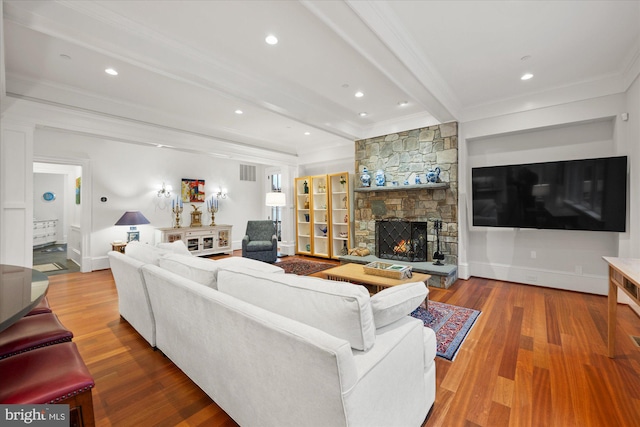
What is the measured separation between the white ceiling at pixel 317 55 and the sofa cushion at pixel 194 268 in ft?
6.31

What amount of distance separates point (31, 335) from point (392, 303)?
1.71 meters

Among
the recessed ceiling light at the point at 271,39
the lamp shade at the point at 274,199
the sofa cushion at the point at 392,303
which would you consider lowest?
the sofa cushion at the point at 392,303

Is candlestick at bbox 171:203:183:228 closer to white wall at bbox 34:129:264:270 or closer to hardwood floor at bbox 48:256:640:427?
white wall at bbox 34:129:264:270

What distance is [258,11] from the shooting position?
2.21 m

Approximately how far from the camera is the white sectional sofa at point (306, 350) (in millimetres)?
976

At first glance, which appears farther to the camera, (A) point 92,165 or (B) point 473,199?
(A) point 92,165

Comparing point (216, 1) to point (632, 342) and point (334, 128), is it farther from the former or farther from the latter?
point (632, 342)

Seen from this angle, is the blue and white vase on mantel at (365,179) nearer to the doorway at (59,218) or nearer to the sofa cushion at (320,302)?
the sofa cushion at (320,302)

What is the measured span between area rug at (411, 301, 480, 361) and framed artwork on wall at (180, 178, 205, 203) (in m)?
6.01

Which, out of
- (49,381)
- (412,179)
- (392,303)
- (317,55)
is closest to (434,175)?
(412,179)

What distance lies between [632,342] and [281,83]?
450cm

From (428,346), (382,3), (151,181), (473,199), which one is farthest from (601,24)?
(151,181)

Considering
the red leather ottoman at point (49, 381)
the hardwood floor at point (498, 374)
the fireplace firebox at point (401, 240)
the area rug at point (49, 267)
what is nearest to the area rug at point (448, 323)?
the hardwood floor at point (498, 374)

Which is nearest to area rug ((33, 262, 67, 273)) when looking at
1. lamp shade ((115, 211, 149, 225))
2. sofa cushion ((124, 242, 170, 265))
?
lamp shade ((115, 211, 149, 225))
